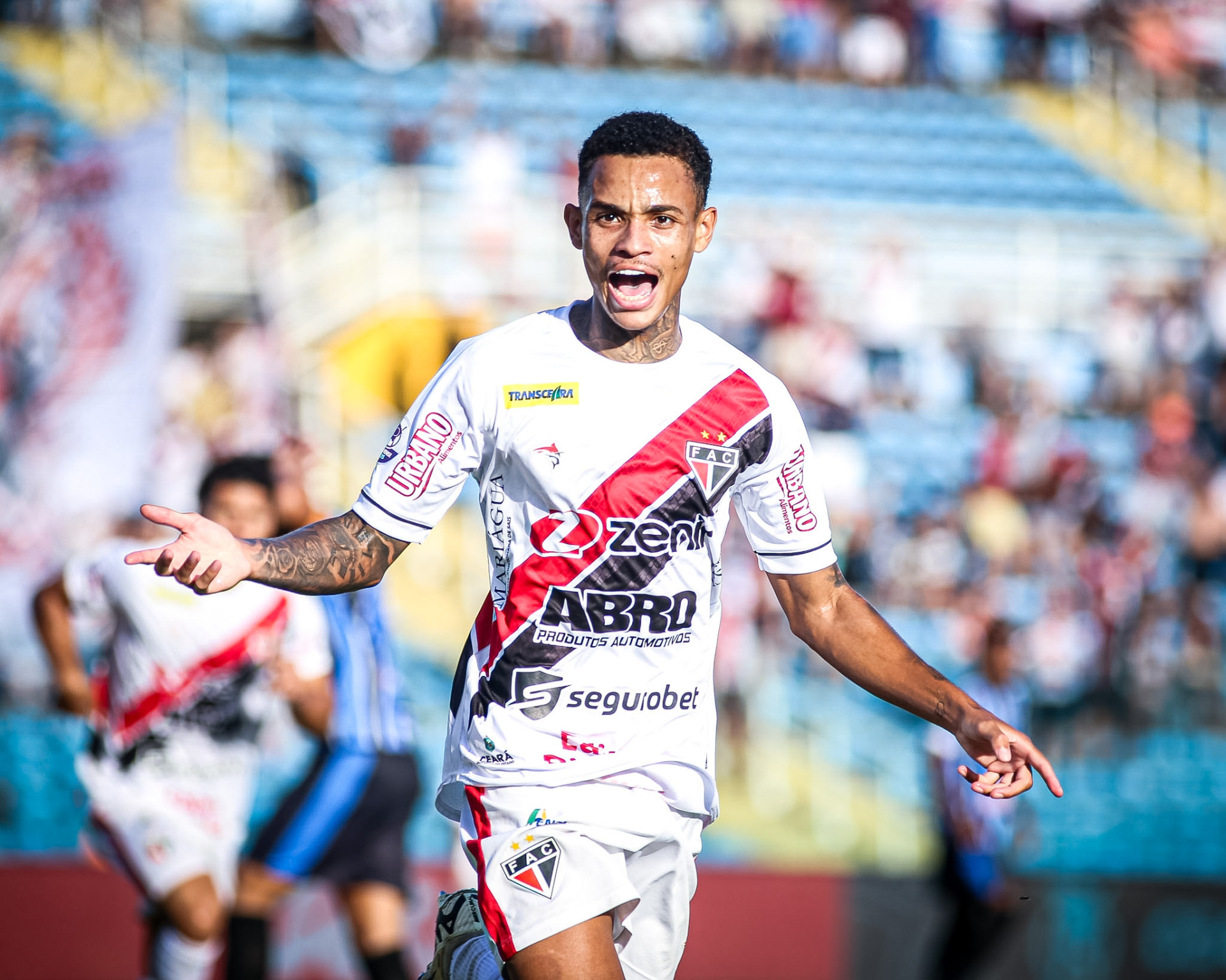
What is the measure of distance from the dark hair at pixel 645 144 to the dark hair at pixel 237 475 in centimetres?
264

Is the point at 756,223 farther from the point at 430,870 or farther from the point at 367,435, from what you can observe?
the point at 430,870

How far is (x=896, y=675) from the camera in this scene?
3092 mm

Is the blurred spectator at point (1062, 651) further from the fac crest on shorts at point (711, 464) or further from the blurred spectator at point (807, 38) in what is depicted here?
the fac crest on shorts at point (711, 464)

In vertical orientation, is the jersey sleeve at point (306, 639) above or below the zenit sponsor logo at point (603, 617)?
below

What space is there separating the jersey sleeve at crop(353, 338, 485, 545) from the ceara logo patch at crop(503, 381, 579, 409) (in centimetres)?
7

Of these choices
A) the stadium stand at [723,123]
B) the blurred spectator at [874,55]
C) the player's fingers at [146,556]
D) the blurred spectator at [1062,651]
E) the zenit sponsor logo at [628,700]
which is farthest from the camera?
the blurred spectator at [874,55]

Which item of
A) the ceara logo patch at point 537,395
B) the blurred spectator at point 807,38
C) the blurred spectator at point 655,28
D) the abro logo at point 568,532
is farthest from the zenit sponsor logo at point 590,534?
the blurred spectator at point 807,38

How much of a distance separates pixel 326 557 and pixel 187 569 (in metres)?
0.37

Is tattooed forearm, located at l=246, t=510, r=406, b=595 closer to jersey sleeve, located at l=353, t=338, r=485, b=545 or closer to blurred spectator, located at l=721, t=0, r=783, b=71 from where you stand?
jersey sleeve, located at l=353, t=338, r=485, b=545

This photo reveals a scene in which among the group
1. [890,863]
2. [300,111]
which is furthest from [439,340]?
[890,863]

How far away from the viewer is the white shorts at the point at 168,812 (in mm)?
5355

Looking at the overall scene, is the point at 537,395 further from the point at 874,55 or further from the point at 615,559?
the point at 874,55

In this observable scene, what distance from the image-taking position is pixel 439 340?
35.3 ft

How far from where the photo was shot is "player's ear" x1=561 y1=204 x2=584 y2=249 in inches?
123
